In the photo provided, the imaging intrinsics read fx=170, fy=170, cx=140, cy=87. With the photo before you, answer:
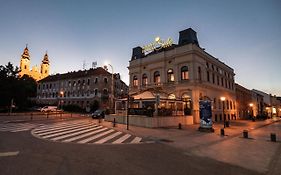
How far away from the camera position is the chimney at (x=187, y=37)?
29.5 metres

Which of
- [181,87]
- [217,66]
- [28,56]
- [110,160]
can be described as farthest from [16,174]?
[28,56]

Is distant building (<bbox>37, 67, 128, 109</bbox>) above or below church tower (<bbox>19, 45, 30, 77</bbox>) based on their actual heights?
below

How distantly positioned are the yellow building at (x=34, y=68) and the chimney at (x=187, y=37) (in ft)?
311

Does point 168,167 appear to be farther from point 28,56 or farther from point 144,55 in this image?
point 28,56

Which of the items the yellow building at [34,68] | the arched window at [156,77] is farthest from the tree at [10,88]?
the yellow building at [34,68]

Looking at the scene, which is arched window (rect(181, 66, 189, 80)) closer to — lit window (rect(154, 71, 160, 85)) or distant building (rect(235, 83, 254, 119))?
lit window (rect(154, 71, 160, 85))

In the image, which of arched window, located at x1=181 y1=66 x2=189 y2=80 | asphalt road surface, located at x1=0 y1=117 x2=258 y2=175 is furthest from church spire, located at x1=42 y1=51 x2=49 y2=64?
asphalt road surface, located at x1=0 y1=117 x2=258 y2=175

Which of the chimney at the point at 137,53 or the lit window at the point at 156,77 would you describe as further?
the chimney at the point at 137,53

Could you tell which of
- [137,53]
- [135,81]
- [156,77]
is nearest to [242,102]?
[156,77]

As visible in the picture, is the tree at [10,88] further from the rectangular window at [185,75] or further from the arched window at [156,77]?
the rectangular window at [185,75]

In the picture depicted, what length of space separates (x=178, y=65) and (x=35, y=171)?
Answer: 25995 mm

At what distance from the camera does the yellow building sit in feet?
311

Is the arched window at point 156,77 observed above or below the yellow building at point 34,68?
below

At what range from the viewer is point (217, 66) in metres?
34.4
